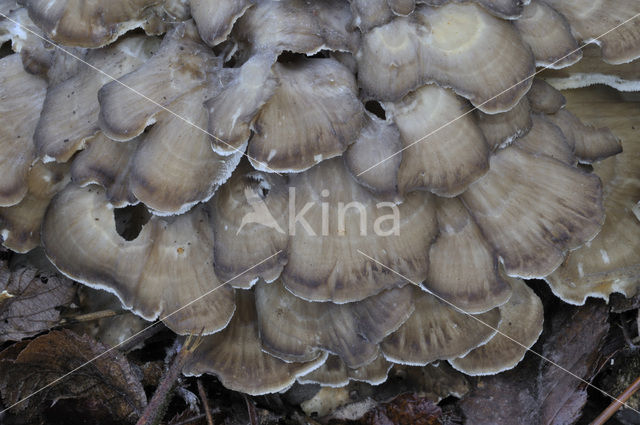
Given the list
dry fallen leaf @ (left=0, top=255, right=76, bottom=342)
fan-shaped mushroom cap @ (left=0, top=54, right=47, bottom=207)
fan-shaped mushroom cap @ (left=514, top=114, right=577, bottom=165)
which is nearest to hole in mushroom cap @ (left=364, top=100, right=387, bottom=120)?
fan-shaped mushroom cap @ (left=514, top=114, right=577, bottom=165)

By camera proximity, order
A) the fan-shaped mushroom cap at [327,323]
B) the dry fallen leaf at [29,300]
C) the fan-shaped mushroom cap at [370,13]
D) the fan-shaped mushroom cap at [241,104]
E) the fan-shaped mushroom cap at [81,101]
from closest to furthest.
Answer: the fan-shaped mushroom cap at [241,104] < the fan-shaped mushroom cap at [370,13] < the fan-shaped mushroom cap at [81,101] < the fan-shaped mushroom cap at [327,323] < the dry fallen leaf at [29,300]

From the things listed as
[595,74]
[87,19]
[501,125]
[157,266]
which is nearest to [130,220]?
[157,266]

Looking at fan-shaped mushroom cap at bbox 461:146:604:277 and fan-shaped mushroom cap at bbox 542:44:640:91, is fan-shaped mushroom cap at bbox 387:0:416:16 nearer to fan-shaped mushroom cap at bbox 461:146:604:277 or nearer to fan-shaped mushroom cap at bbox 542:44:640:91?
fan-shaped mushroom cap at bbox 461:146:604:277

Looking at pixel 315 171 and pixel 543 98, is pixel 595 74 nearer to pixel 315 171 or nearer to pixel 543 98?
pixel 543 98

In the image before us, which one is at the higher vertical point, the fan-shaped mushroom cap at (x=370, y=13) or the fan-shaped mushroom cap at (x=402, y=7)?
the fan-shaped mushroom cap at (x=402, y=7)

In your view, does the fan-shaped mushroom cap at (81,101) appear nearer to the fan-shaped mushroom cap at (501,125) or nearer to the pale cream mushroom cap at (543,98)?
the fan-shaped mushroom cap at (501,125)

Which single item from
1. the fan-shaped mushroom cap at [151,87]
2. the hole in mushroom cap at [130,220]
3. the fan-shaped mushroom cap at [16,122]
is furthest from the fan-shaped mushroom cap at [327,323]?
the fan-shaped mushroom cap at [16,122]
